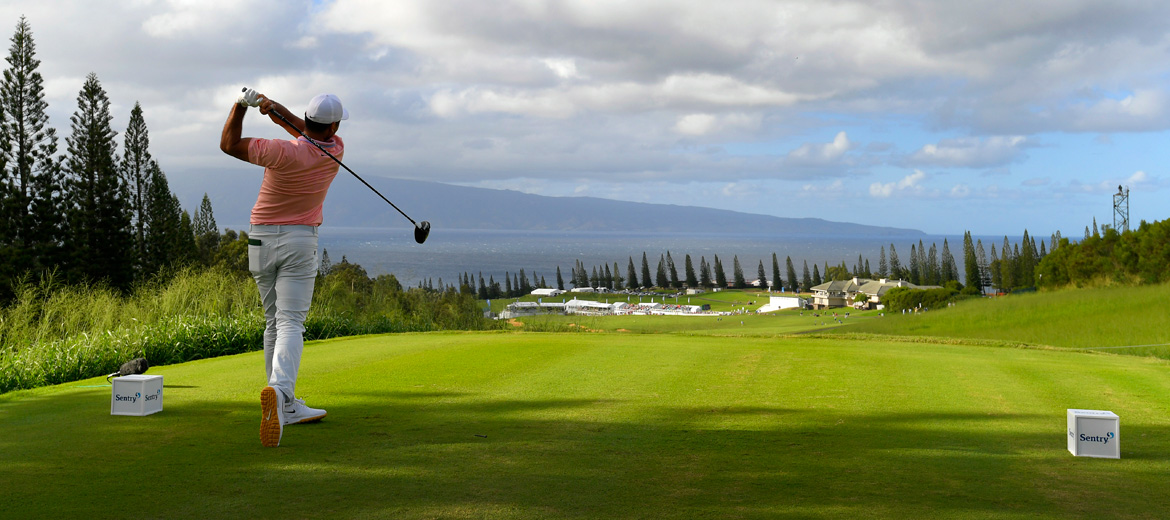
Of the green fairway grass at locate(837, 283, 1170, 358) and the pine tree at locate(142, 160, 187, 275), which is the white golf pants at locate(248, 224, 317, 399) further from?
the pine tree at locate(142, 160, 187, 275)

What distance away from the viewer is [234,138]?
4.44 m

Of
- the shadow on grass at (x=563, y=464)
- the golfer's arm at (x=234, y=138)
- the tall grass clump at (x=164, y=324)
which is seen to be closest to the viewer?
the shadow on grass at (x=563, y=464)

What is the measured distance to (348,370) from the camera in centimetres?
721

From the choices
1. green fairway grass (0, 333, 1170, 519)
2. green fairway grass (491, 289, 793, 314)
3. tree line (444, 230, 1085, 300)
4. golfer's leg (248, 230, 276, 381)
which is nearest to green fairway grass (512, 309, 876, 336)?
green fairway grass (0, 333, 1170, 519)

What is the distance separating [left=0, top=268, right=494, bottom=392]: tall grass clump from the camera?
8430 mm

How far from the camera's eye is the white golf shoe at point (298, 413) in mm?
4684

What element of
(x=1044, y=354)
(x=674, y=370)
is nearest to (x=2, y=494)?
(x=674, y=370)

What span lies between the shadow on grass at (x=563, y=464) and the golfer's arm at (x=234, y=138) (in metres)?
1.52

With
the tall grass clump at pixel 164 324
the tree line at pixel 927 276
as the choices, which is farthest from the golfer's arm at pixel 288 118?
the tree line at pixel 927 276

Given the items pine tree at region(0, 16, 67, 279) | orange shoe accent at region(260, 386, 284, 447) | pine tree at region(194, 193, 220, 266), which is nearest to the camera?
orange shoe accent at region(260, 386, 284, 447)

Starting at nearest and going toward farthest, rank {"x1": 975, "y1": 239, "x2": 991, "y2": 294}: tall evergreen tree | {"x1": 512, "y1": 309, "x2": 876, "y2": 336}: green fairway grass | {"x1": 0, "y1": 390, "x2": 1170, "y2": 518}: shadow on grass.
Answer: {"x1": 0, "y1": 390, "x2": 1170, "y2": 518}: shadow on grass
{"x1": 512, "y1": 309, "x2": 876, "y2": 336}: green fairway grass
{"x1": 975, "y1": 239, "x2": 991, "y2": 294}: tall evergreen tree

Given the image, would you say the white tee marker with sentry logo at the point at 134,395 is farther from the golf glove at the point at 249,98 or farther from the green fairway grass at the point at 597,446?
the golf glove at the point at 249,98

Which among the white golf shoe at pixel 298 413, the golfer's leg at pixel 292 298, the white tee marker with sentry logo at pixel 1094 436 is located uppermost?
the golfer's leg at pixel 292 298

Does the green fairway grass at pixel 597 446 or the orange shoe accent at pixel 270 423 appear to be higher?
the orange shoe accent at pixel 270 423
